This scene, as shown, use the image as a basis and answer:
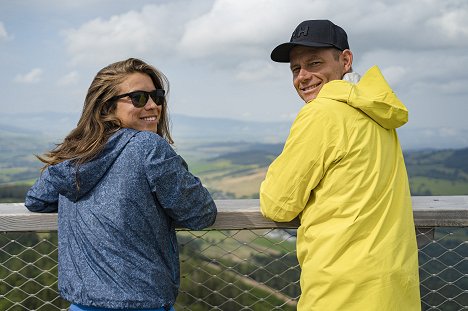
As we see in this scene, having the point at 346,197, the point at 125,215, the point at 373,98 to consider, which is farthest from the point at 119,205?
the point at 373,98

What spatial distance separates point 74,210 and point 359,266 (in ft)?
3.43

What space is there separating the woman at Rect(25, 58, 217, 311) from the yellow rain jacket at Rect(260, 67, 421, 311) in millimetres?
394

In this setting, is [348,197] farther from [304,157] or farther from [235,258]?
[235,258]

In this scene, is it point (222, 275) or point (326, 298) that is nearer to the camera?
point (326, 298)

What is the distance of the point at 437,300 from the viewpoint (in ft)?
9.54

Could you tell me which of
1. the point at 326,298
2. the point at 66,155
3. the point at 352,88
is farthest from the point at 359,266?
the point at 66,155

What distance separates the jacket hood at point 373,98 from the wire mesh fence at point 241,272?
74 centimetres

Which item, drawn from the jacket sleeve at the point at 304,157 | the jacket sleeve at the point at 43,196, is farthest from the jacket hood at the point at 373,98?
the jacket sleeve at the point at 43,196

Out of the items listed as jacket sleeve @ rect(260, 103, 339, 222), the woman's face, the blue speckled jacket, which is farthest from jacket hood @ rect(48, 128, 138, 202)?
jacket sleeve @ rect(260, 103, 339, 222)

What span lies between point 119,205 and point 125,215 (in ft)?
0.13

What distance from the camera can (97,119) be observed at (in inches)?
81.3

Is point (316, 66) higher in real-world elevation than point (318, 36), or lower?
lower

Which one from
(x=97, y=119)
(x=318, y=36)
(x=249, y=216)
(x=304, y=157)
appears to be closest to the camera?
(x=304, y=157)

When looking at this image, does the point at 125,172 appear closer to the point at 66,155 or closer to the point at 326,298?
the point at 66,155
